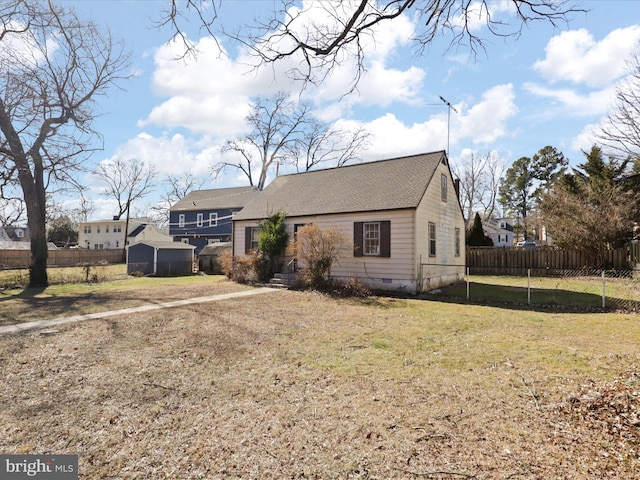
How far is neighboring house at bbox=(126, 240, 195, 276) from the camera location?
22.7m

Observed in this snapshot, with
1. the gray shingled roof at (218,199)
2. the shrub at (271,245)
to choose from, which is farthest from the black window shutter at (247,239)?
the gray shingled roof at (218,199)

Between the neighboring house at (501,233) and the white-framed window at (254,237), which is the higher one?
the neighboring house at (501,233)

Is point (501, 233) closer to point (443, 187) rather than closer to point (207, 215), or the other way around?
point (207, 215)

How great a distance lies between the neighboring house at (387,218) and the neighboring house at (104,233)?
41.9 meters

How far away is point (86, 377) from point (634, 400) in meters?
6.73

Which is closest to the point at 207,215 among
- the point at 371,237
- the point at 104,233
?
the point at 104,233

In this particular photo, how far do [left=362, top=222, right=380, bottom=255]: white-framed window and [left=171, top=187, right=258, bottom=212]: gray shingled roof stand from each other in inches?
973

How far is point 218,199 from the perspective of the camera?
4038 cm

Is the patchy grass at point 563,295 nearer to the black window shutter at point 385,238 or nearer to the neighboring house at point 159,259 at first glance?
the black window shutter at point 385,238

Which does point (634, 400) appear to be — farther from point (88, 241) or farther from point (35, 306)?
point (88, 241)

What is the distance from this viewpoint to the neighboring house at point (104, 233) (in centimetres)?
5332

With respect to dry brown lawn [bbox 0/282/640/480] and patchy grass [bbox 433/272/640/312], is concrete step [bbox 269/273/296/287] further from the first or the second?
dry brown lawn [bbox 0/282/640/480]

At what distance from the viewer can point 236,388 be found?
4641mm

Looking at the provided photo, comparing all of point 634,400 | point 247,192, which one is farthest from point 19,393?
point 247,192
